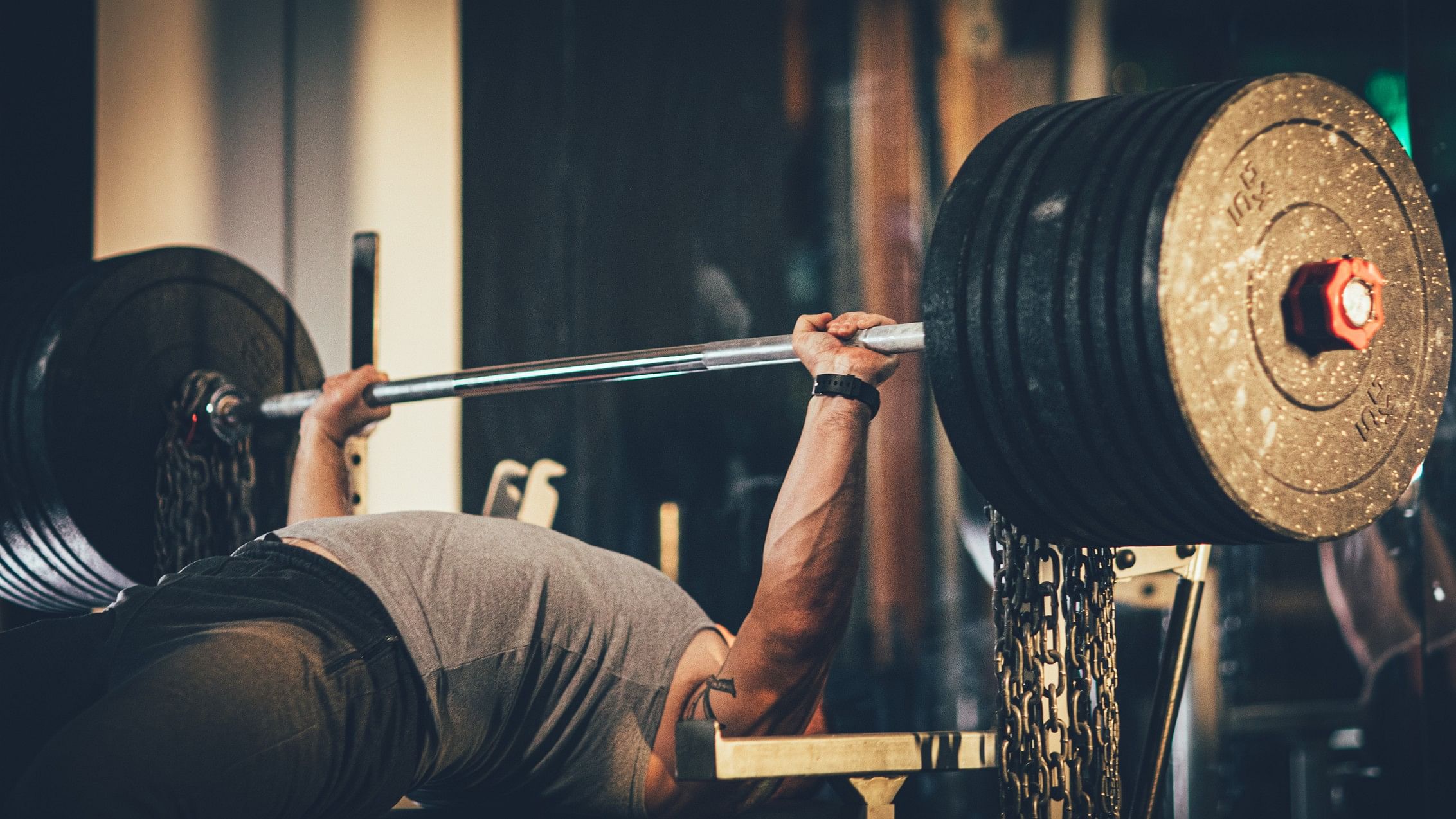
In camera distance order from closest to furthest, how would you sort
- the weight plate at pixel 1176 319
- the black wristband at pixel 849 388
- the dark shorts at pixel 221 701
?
1. the weight plate at pixel 1176 319
2. the dark shorts at pixel 221 701
3. the black wristband at pixel 849 388

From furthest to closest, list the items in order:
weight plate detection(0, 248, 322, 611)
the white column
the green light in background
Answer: the white column, weight plate detection(0, 248, 322, 611), the green light in background

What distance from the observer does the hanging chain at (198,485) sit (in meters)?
2.69

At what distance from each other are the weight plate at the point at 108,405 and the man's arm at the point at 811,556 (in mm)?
1499

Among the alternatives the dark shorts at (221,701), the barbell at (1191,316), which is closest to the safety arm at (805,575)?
the barbell at (1191,316)

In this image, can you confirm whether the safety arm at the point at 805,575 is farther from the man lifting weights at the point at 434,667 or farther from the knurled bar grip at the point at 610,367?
the knurled bar grip at the point at 610,367

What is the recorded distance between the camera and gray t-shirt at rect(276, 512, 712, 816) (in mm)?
1830

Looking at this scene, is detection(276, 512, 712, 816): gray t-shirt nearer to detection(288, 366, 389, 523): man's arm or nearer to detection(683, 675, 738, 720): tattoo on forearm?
detection(683, 675, 738, 720): tattoo on forearm

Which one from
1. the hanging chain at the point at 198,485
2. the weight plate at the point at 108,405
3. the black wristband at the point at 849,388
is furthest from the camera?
the hanging chain at the point at 198,485

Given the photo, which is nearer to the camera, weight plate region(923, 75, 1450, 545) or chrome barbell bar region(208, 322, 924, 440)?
weight plate region(923, 75, 1450, 545)

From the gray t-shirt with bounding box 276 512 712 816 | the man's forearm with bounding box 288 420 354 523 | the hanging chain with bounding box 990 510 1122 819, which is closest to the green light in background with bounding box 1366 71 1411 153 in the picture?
the hanging chain with bounding box 990 510 1122 819

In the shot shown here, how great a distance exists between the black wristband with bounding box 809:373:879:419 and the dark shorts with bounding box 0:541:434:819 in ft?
2.24

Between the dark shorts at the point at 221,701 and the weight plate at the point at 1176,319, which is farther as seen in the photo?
the dark shorts at the point at 221,701

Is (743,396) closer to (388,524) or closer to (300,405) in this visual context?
(300,405)

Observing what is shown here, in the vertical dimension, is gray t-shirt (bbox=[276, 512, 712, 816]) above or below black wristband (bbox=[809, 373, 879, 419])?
below
